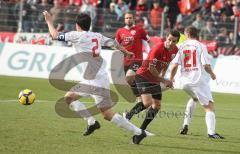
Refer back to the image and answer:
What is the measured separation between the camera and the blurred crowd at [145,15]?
26.3 meters

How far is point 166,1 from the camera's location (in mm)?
29156

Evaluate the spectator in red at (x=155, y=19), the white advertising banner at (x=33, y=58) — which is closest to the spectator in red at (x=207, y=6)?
the spectator in red at (x=155, y=19)

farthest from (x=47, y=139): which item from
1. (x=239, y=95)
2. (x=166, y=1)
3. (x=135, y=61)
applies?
(x=166, y=1)

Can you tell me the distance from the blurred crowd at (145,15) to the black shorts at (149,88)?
13.3 meters

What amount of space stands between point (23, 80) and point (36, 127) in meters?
Result: 10.9

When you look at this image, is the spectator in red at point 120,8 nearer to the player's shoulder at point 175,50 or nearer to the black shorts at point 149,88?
the black shorts at point 149,88

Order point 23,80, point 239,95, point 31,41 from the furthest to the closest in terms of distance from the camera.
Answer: point 31,41 → point 23,80 → point 239,95

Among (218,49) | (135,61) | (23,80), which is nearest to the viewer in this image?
(135,61)

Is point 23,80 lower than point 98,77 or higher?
lower

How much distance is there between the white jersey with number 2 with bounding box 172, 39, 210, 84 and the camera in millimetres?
13031

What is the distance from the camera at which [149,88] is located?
42.5 ft

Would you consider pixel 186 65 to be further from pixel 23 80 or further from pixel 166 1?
pixel 166 1

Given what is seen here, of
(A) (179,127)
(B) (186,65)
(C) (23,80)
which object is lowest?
(C) (23,80)

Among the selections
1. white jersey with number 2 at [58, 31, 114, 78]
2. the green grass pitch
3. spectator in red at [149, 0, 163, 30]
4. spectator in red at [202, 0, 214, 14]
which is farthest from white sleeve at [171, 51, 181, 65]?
spectator in red at [202, 0, 214, 14]
